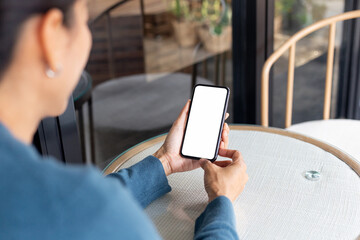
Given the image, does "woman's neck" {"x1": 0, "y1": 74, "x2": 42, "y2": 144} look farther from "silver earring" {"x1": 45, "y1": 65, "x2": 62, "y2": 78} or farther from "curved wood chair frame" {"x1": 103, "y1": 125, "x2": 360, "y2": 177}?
"curved wood chair frame" {"x1": 103, "y1": 125, "x2": 360, "y2": 177}

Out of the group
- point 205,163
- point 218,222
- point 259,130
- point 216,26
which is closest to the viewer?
point 218,222

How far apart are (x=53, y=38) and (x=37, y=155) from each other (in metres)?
0.12

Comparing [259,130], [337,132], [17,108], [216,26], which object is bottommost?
[337,132]

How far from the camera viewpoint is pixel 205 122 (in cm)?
89

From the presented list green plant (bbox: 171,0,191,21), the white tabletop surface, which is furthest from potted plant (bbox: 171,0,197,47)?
the white tabletop surface

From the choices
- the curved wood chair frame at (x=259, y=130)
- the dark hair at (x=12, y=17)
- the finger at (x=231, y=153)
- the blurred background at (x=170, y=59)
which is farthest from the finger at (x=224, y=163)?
the blurred background at (x=170, y=59)

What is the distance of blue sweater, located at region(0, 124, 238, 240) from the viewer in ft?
1.33

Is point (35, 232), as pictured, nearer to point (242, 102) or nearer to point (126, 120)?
point (126, 120)

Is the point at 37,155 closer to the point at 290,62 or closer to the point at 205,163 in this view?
the point at 205,163

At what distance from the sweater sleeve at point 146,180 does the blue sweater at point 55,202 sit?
356 mm

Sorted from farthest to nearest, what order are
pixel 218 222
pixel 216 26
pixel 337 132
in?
1. pixel 216 26
2. pixel 337 132
3. pixel 218 222

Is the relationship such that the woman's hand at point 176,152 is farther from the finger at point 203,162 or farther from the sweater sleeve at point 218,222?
the sweater sleeve at point 218,222

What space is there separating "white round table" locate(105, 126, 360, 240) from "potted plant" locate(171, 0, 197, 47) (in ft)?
2.11

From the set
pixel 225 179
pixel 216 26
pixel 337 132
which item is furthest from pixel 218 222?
pixel 216 26
